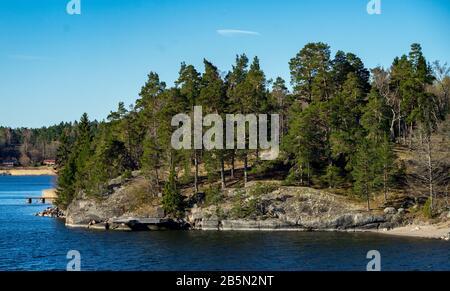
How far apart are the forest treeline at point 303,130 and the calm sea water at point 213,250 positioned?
10.9 metres

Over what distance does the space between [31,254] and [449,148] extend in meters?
51.5

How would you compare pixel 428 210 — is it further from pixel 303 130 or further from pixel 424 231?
pixel 303 130

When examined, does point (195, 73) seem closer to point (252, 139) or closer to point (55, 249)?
point (252, 139)

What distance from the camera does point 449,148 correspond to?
245 ft

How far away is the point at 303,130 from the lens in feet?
257

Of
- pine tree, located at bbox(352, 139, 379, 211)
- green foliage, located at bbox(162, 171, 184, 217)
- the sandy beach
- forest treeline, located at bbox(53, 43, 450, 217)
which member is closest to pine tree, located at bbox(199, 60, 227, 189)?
forest treeline, located at bbox(53, 43, 450, 217)

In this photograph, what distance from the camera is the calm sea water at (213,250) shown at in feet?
163

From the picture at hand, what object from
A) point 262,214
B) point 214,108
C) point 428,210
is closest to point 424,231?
point 428,210

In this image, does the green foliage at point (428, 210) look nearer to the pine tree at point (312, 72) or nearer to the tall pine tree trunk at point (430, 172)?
the tall pine tree trunk at point (430, 172)

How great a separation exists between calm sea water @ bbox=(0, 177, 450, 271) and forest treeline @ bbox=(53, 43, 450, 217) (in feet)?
35.9

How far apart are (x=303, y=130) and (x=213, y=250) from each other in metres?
26.9

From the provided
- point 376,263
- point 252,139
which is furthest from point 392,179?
point 376,263

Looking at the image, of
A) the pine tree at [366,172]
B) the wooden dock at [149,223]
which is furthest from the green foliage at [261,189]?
the pine tree at [366,172]

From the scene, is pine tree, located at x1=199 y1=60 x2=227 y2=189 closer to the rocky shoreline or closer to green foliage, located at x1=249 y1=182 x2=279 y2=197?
the rocky shoreline
